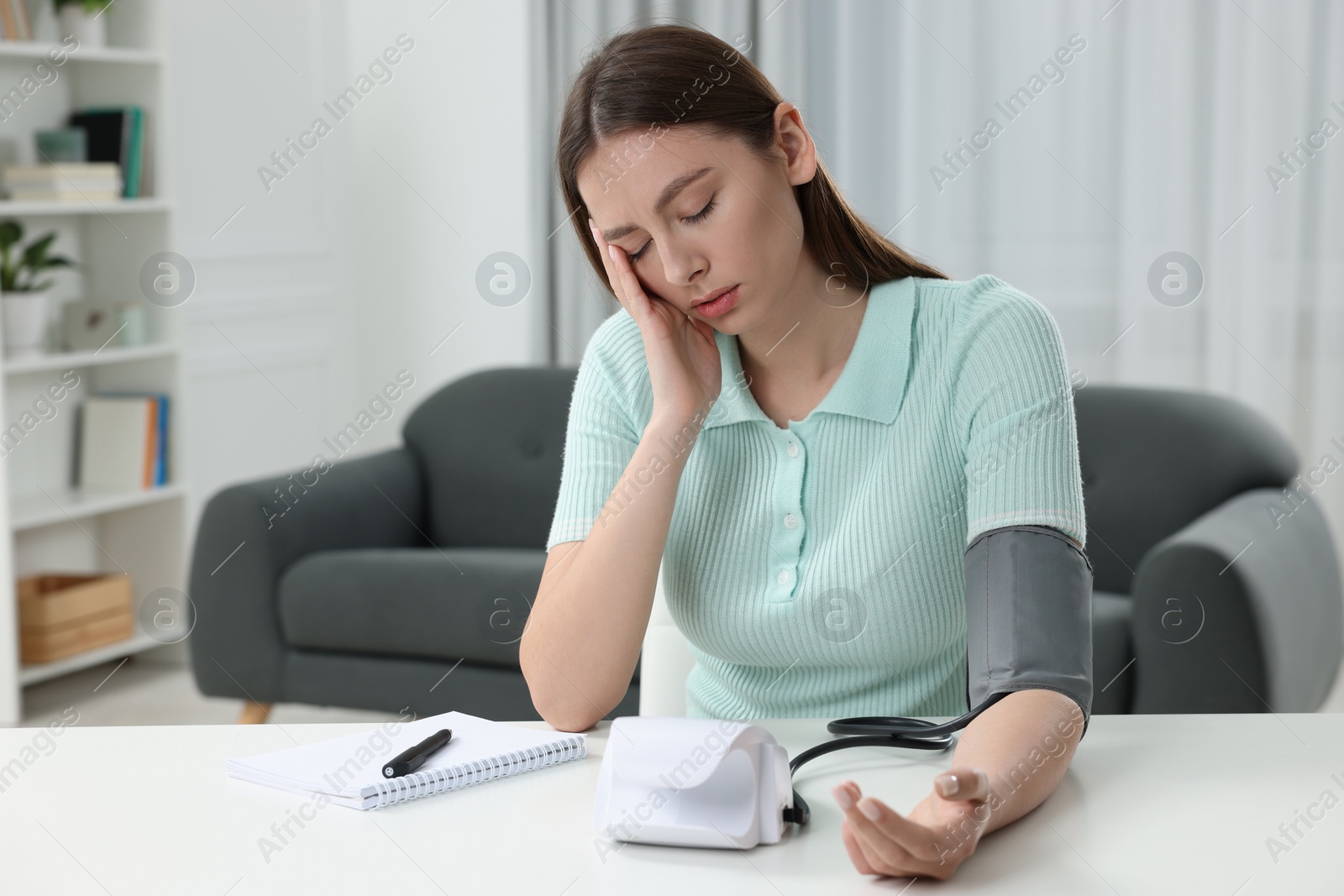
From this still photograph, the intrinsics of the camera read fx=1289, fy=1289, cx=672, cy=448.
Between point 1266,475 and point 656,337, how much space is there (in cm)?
176

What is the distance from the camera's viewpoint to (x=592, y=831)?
0.83 metres

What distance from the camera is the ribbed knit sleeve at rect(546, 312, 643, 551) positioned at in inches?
48.5

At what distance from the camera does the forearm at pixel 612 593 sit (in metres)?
1.14

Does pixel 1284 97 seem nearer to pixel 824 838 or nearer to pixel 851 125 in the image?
pixel 851 125

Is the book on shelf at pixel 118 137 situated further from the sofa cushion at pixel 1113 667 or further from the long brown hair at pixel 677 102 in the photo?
the sofa cushion at pixel 1113 667

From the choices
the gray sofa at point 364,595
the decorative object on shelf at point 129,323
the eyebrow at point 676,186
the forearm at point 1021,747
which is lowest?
the gray sofa at point 364,595

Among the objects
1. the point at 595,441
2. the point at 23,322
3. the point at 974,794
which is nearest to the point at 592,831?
the point at 974,794

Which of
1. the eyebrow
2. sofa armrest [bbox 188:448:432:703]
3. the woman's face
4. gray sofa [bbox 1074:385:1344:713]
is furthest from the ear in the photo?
sofa armrest [bbox 188:448:432:703]

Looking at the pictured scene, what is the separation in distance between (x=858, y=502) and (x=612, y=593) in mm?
239

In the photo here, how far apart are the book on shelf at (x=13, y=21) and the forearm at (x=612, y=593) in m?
2.71

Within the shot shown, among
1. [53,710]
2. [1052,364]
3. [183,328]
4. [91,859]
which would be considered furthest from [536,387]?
[91,859]

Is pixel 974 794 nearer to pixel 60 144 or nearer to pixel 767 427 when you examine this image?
pixel 767 427

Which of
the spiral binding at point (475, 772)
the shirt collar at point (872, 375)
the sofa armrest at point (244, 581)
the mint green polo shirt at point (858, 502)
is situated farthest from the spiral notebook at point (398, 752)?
the sofa armrest at point (244, 581)

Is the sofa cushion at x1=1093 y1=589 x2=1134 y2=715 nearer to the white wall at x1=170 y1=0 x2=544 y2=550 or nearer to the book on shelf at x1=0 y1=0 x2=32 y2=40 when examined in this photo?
the white wall at x1=170 y1=0 x2=544 y2=550
